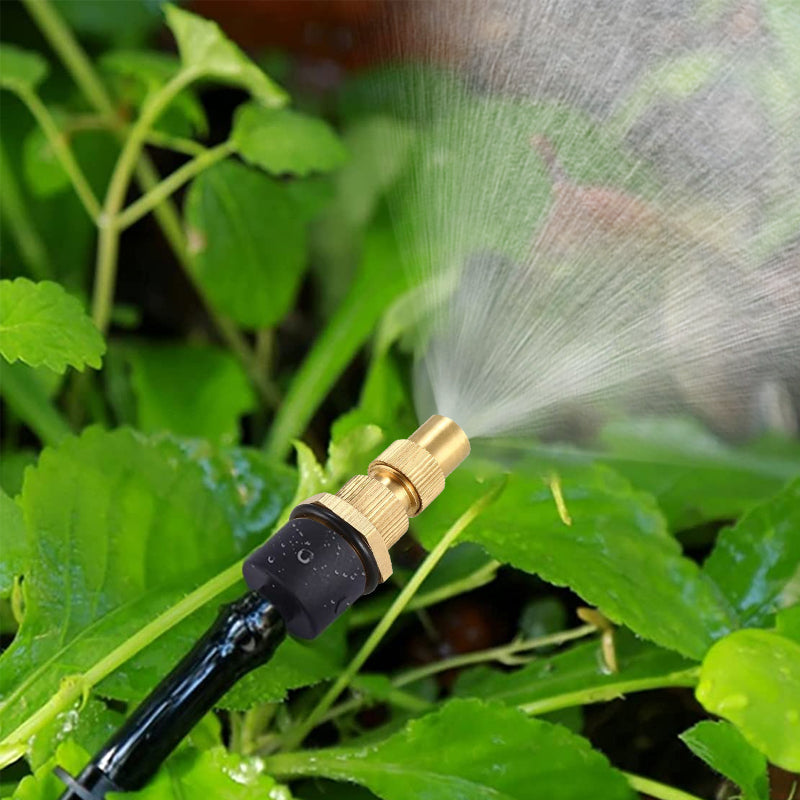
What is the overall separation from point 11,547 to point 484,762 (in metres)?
0.22

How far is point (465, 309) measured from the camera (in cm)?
52

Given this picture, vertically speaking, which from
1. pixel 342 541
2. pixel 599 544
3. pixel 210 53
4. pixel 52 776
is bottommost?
pixel 52 776

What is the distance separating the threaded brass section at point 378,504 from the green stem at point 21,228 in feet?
1.54

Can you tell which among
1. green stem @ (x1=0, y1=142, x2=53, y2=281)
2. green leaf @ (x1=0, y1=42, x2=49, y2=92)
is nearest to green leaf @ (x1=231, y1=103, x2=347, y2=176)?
green leaf @ (x1=0, y1=42, x2=49, y2=92)

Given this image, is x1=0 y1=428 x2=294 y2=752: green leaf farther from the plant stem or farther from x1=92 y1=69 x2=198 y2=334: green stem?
the plant stem

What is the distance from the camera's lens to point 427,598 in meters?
0.57

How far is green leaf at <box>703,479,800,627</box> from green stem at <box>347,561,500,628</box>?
113 millimetres

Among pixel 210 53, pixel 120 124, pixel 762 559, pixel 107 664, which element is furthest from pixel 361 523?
pixel 120 124

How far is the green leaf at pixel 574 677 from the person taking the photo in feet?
1.63

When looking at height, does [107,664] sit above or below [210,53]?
below

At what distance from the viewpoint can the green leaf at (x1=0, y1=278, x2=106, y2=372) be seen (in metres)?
0.44

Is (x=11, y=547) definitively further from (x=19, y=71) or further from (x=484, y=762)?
(x=19, y=71)

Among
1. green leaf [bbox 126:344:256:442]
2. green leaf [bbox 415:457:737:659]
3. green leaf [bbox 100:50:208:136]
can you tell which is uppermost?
green leaf [bbox 100:50:208:136]

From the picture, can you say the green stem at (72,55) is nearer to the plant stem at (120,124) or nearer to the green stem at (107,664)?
the plant stem at (120,124)
